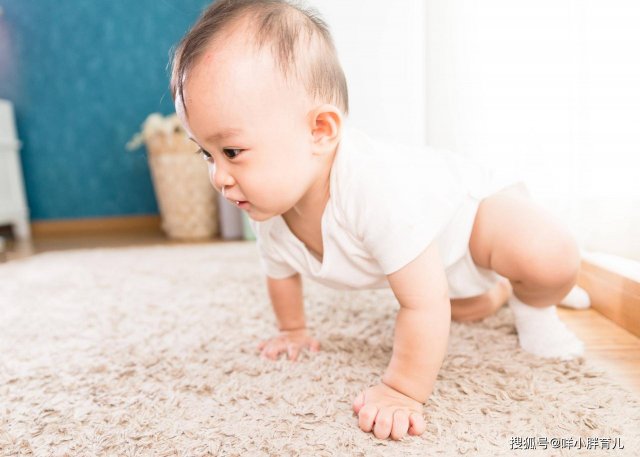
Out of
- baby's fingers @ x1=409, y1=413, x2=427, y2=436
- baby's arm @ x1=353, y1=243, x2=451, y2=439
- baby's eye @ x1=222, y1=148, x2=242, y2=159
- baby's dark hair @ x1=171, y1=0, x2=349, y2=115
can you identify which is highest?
baby's dark hair @ x1=171, y1=0, x2=349, y2=115

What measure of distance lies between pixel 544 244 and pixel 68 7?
2392 mm

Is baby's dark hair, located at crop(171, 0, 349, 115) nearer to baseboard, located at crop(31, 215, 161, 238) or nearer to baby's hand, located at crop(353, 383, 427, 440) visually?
baby's hand, located at crop(353, 383, 427, 440)

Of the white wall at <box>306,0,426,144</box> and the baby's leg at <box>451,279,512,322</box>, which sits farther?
the white wall at <box>306,0,426,144</box>

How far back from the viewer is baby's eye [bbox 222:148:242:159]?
534 millimetres

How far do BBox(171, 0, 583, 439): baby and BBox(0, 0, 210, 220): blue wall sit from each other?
6.20 ft

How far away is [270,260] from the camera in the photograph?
0.75m

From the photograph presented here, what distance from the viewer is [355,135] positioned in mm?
657

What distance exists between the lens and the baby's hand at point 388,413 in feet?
1.65

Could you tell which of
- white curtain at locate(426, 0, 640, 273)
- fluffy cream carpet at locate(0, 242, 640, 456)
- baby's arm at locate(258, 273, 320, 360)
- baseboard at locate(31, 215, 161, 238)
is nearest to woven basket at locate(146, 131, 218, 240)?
baseboard at locate(31, 215, 161, 238)

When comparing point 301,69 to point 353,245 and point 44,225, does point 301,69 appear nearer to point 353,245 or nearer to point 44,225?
point 353,245

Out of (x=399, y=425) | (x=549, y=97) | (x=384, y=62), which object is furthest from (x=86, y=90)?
(x=399, y=425)

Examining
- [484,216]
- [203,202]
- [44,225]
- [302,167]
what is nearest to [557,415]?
[484,216]

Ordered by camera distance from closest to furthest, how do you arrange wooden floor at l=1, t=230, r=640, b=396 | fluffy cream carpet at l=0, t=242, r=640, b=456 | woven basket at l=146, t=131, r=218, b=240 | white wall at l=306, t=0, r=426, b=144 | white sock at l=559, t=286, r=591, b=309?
fluffy cream carpet at l=0, t=242, r=640, b=456, wooden floor at l=1, t=230, r=640, b=396, white sock at l=559, t=286, r=591, b=309, white wall at l=306, t=0, r=426, b=144, woven basket at l=146, t=131, r=218, b=240

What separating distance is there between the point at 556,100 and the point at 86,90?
2124 mm
